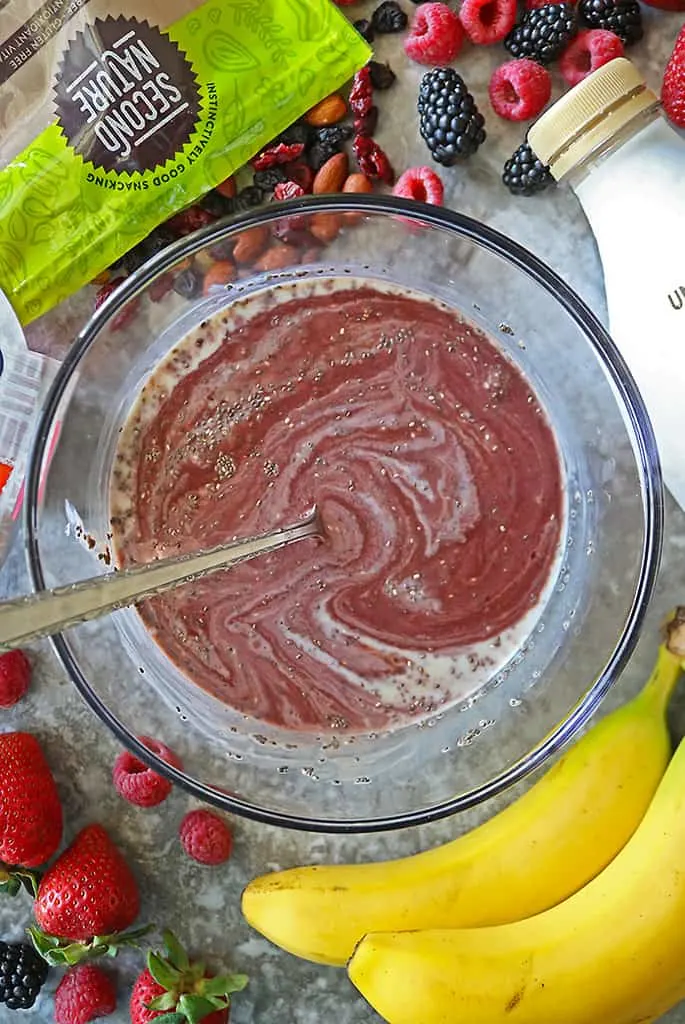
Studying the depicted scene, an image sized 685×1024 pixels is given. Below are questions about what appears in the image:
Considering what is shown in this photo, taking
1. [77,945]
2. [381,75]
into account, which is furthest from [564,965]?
[381,75]

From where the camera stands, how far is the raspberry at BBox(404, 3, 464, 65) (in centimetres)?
129

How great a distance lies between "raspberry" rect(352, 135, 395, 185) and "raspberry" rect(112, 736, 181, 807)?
0.76 metres

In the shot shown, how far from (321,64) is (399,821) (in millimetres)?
880

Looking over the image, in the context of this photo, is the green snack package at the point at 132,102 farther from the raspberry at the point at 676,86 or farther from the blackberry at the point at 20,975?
the blackberry at the point at 20,975

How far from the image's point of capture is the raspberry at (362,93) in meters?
1.32

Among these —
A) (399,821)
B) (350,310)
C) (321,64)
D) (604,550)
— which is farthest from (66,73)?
(399,821)

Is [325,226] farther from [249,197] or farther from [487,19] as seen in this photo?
[487,19]

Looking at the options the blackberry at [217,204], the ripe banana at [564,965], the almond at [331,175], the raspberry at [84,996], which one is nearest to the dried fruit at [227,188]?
the blackberry at [217,204]

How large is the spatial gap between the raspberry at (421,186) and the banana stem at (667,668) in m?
0.56

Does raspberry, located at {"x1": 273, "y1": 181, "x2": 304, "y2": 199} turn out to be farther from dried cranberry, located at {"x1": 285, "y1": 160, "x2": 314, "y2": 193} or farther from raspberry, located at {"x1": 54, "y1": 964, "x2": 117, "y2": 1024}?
raspberry, located at {"x1": 54, "y1": 964, "x2": 117, "y2": 1024}

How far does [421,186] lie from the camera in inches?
51.9

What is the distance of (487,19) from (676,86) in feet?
0.79

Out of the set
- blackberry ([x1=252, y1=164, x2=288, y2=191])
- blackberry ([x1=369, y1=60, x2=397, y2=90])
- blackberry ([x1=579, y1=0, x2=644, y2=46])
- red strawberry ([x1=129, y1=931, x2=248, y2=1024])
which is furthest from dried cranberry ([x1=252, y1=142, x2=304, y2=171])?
red strawberry ([x1=129, y1=931, x2=248, y2=1024])

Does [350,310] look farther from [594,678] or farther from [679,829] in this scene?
[679,829]
